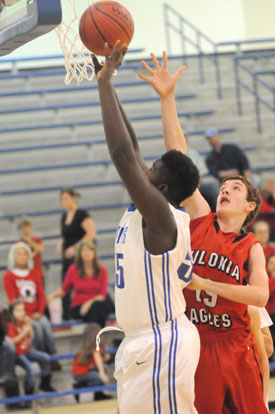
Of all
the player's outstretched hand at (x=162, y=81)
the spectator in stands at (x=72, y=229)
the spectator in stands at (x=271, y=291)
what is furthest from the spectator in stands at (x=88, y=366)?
the player's outstretched hand at (x=162, y=81)

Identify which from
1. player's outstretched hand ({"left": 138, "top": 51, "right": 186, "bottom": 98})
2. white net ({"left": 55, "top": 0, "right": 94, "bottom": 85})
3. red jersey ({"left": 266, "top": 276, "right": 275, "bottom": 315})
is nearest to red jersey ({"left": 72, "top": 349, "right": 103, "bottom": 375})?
red jersey ({"left": 266, "top": 276, "right": 275, "bottom": 315})

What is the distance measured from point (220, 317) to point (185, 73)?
8.47 meters

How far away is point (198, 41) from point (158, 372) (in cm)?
933

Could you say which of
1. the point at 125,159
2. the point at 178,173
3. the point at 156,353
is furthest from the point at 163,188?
the point at 156,353

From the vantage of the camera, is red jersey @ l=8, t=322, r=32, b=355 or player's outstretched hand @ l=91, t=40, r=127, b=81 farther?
red jersey @ l=8, t=322, r=32, b=355

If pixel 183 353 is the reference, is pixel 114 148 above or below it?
above

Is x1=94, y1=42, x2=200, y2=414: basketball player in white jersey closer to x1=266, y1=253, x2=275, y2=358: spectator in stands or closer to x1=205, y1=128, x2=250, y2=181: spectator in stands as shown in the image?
x1=266, y1=253, x2=275, y2=358: spectator in stands

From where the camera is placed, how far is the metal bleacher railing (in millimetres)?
11445

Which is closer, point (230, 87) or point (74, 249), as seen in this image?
point (74, 249)

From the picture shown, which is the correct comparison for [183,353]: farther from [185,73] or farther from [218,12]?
[218,12]

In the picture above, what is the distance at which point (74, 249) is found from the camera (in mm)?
7883

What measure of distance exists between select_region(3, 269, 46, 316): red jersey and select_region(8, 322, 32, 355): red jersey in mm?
369

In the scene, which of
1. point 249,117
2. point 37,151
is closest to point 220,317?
point 37,151

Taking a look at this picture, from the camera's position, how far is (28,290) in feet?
24.1
